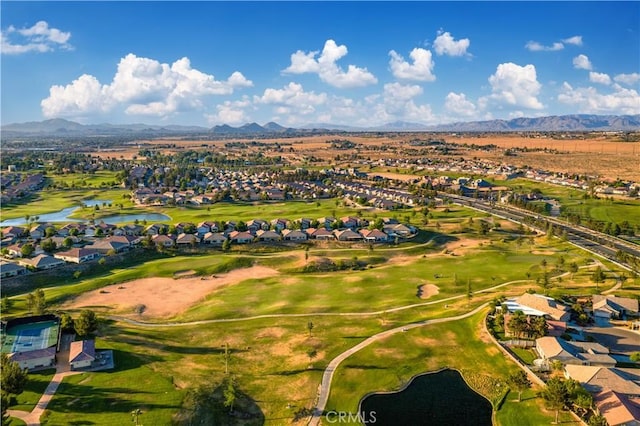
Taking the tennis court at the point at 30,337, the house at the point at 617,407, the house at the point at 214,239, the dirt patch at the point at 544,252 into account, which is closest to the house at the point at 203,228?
the house at the point at 214,239

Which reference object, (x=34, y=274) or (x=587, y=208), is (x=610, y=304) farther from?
(x=34, y=274)

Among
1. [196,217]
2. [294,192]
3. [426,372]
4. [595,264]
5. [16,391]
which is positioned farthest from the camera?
[294,192]

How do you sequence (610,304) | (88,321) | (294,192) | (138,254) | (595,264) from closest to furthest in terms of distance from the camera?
(88,321) < (610,304) < (595,264) < (138,254) < (294,192)

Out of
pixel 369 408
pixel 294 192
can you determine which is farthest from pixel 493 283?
pixel 294 192

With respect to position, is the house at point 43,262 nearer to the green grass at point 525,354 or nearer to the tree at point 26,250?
the tree at point 26,250

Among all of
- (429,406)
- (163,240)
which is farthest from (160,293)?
(429,406)

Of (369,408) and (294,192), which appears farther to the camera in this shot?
(294,192)

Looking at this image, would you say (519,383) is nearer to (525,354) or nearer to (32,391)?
(525,354)
